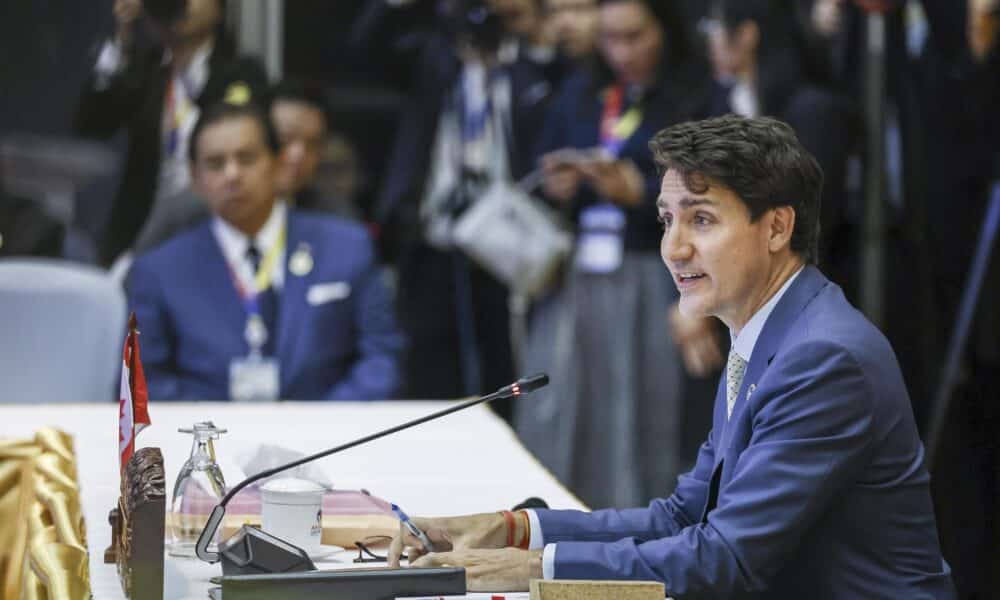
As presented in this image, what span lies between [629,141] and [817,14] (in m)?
0.85

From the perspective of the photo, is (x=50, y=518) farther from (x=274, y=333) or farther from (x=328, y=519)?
(x=274, y=333)

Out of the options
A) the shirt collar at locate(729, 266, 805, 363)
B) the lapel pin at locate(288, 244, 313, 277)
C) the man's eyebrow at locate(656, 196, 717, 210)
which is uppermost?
the lapel pin at locate(288, 244, 313, 277)

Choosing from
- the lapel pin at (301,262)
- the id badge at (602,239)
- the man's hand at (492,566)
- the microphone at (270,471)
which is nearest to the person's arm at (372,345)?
the lapel pin at (301,262)

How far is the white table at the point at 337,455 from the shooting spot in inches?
96.0

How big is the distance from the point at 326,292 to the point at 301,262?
12cm

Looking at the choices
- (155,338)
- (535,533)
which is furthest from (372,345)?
(535,533)

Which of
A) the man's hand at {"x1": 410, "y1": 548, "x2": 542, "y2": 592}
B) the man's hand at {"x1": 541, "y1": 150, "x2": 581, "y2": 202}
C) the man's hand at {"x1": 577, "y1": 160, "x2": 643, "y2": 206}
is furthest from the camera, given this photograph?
the man's hand at {"x1": 541, "y1": 150, "x2": 581, "y2": 202}

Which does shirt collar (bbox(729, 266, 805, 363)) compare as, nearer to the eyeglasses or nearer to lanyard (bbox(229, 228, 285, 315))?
the eyeglasses

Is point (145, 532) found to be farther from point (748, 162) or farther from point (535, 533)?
point (748, 162)

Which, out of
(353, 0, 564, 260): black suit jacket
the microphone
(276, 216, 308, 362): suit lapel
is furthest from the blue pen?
(353, 0, 564, 260): black suit jacket

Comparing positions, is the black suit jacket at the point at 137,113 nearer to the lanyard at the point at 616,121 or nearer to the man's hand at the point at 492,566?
the lanyard at the point at 616,121

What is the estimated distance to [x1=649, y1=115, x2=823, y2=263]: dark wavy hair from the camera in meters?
2.07

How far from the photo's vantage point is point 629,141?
16.5 feet

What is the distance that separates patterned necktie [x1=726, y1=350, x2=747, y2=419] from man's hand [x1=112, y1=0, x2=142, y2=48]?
3.10m
